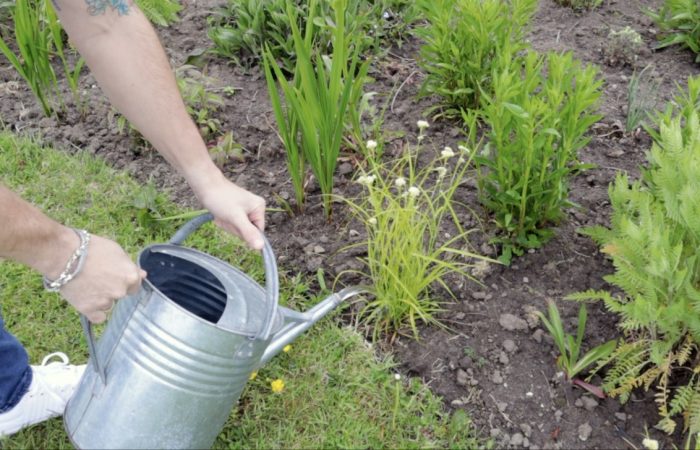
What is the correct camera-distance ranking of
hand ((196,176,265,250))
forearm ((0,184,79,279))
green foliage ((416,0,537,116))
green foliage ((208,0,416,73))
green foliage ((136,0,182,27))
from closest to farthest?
1. forearm ((0,184,79,279))
2. hand ((196,176,265,250))
3. green foliage ((416,0,537,116))
4. green foliage ((208,0,416,73))
5. green foliage ((136,0,182,27))

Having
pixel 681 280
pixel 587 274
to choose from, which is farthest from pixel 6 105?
pixel 681 280

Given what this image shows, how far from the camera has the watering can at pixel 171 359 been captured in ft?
5.04

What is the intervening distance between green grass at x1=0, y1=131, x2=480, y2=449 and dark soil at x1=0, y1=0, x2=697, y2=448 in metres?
0.09

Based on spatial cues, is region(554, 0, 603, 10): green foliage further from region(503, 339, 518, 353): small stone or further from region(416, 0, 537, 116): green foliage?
region(503, 339, 518, 353): small stone

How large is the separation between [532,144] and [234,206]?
0.93 meters

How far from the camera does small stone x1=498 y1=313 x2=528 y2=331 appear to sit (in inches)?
86.8

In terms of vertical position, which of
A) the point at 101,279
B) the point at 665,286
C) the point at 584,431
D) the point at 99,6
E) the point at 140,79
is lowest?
the point at 584,431

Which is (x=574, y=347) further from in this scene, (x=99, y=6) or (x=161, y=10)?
(x=161, y=10)

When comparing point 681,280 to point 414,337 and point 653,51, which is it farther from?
point 653,51

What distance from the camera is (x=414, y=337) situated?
2.23m

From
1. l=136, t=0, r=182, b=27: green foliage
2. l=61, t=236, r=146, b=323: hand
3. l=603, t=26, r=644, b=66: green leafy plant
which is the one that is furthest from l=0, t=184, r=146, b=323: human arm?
l=603, t=26, r=644, b=66: green leafy plant

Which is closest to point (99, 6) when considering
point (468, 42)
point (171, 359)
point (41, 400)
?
point (171, 359)

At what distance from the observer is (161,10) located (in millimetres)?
3607

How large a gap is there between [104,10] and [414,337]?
1.30 meters
